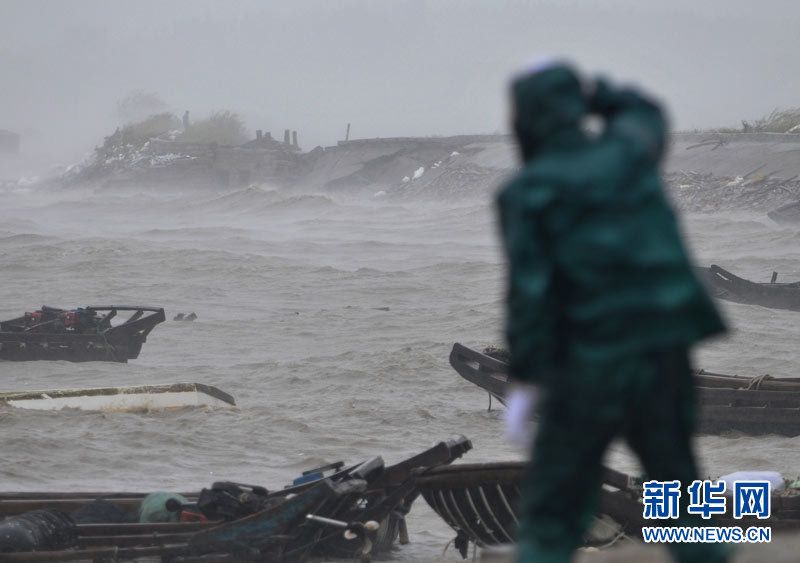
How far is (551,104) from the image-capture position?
2.91 metres

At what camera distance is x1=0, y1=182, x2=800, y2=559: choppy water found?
49.4 ft

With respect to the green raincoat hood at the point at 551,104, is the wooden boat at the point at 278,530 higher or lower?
lower

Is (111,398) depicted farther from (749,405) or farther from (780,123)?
(780,123)

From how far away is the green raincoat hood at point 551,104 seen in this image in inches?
114

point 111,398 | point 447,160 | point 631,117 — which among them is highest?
point 631,117

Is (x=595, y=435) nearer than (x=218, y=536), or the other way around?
(x=595, y=435)

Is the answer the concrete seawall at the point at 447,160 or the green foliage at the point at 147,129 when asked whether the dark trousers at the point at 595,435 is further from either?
the green foliage at the point at 147,129

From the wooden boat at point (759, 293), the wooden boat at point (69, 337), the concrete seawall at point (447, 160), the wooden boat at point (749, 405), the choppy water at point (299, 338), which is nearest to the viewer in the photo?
the choppy water at point (299, 338)

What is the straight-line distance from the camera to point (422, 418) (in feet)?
61.1

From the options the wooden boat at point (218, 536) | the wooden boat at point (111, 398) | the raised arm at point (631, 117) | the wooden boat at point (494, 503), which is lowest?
the wooden boat at point (111, 398)

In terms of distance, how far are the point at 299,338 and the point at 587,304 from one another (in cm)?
2608

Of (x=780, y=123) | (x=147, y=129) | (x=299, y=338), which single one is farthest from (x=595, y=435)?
(x=147, y=129)

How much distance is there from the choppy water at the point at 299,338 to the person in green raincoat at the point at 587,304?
7856mm

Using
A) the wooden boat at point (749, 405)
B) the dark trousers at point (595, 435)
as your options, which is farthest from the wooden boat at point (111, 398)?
the dark trousers at point (595, 435)
